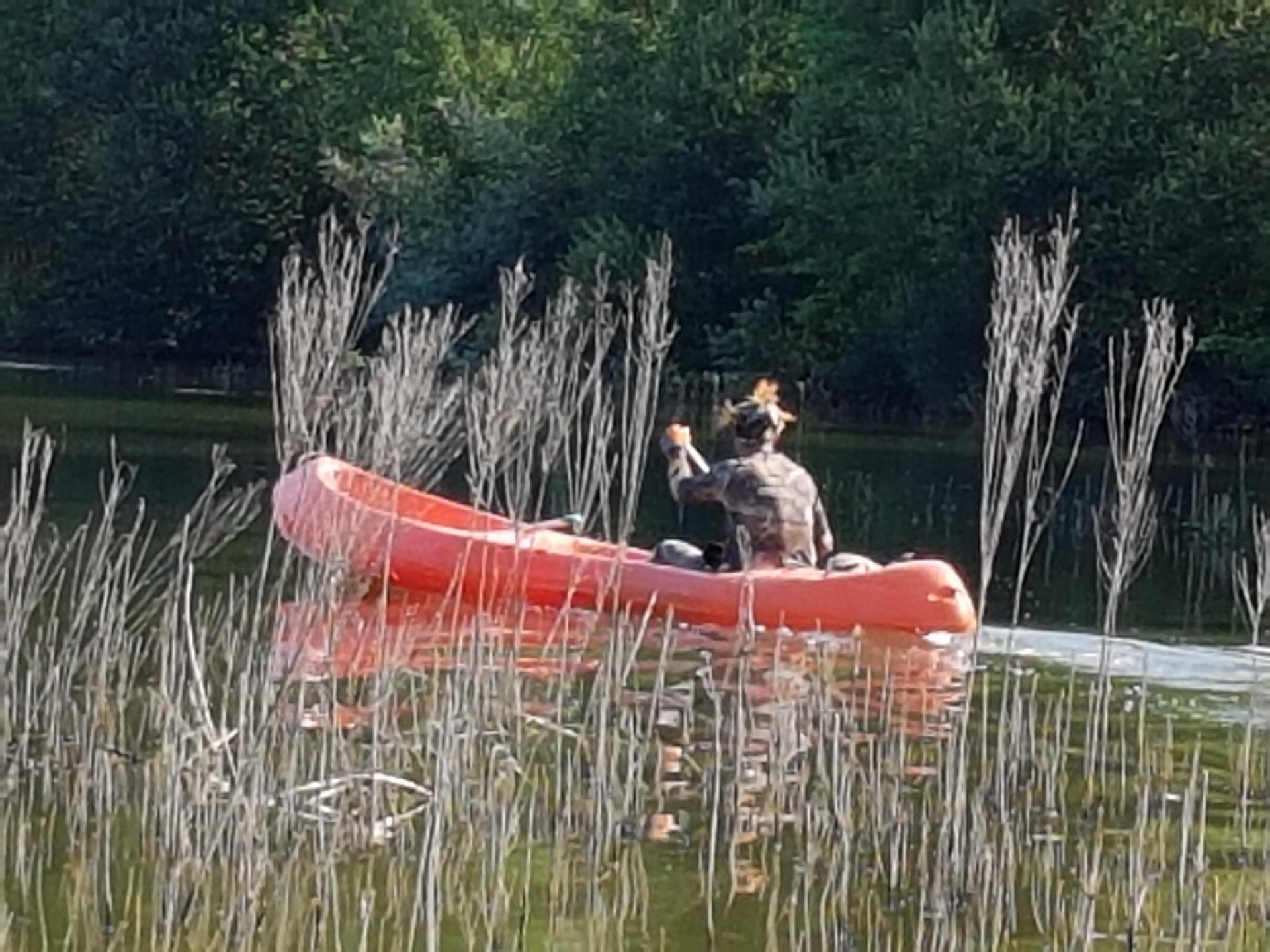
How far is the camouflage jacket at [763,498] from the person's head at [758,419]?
61 millimetres

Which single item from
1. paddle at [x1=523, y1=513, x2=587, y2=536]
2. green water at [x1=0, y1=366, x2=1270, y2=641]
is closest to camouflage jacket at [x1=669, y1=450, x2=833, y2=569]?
paddle at [x1=523, y1=513, x2=587, y2=536]

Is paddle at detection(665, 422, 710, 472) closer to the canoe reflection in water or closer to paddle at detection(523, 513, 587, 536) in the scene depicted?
paddle at detection(523, 513, 587, 536)

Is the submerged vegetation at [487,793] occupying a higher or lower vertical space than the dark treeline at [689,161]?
lower

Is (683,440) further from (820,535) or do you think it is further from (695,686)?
(695,686)

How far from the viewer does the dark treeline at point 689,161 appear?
3609 centimetres

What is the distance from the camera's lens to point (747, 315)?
41719 millimetres

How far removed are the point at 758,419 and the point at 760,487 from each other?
14.0 inches

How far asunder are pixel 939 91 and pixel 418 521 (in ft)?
72.3

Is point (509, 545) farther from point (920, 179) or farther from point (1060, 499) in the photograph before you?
point (920, 179)

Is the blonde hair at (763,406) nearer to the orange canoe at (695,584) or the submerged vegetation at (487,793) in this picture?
the orange canoe at (695,584)

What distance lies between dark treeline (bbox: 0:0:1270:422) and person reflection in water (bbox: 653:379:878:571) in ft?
67.1

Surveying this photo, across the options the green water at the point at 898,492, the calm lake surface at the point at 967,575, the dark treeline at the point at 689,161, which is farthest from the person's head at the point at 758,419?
the dark treeline at the point at 689,161

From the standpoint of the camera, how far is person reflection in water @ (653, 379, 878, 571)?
1518 centimetres

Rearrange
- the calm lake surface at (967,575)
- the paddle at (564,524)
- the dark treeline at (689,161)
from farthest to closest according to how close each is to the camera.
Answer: the dark treeline at (689,161)
the paddle at (564,524)
the calm lake surface at (967,575)
